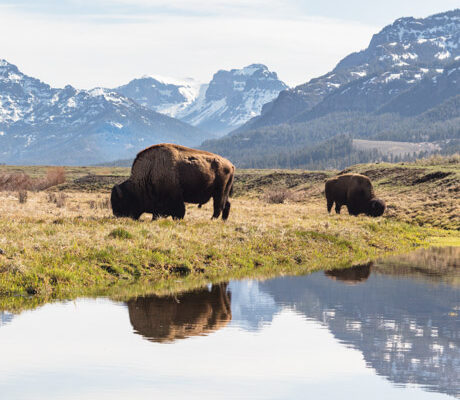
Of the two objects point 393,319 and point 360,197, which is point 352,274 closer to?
point 393,319

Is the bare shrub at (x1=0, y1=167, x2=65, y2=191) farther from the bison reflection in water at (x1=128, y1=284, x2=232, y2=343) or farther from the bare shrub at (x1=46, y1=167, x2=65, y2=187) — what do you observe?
the bison reflection in water at (x1=128, y1=284, x2=232, y2=343)

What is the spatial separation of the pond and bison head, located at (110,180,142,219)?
9870 millimetres

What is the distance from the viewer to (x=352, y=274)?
22688mm

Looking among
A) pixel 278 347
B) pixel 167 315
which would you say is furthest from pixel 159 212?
pixel 278 347

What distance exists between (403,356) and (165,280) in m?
8.76

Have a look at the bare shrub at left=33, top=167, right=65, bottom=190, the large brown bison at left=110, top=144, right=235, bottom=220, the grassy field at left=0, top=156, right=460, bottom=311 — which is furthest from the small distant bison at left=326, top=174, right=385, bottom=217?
the bare shrub at left=33, top=167, right=65, bottom=190

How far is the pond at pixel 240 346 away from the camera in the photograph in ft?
33.5

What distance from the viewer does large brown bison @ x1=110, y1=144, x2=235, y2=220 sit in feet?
89.7

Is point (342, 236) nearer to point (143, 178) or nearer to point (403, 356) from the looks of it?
point (143, 178)

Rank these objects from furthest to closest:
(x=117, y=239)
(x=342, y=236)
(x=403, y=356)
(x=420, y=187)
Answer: (x=420, y=187)
(x=342, y=236)
(x=117, y=239)
(x=403, y=356)

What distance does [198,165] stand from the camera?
27734 mm

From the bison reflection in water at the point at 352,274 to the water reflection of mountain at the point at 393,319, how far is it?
353mm

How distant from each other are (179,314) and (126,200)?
527 inches

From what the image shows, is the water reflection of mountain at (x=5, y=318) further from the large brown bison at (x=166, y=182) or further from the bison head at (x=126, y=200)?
the bison head at (x=126, y=200)
